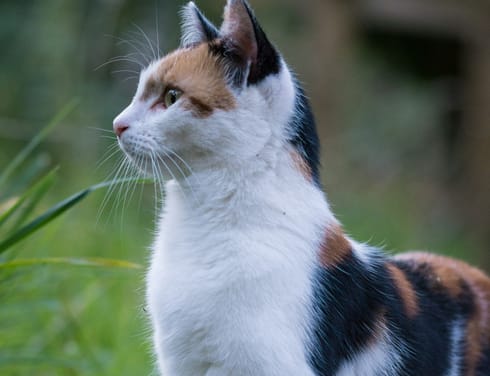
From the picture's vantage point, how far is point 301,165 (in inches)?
78.1

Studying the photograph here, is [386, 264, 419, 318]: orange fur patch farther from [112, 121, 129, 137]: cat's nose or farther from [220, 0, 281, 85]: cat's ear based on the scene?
[112, 121, 129, 137]: cat's nose

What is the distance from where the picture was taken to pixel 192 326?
73.8 inches

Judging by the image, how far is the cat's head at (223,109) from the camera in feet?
6.34

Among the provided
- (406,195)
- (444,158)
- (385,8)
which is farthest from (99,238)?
(444,158)

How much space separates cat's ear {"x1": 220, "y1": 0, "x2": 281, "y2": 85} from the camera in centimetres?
191

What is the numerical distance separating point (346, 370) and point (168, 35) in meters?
5.14

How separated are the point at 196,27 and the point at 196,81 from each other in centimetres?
20

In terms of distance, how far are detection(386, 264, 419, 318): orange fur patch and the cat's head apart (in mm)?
404

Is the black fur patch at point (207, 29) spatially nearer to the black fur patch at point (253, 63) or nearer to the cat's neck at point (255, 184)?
the black fur patch at point (253, 63)

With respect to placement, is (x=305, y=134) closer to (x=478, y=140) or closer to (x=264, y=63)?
(x=264, y=63)

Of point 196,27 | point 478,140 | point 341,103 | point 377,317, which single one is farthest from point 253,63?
point 341,103

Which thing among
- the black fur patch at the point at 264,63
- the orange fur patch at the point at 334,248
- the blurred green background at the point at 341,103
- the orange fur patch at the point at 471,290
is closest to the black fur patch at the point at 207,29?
the black fur patch at the point at 264,63

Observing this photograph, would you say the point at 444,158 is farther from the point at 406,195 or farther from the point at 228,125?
the point at 228,125

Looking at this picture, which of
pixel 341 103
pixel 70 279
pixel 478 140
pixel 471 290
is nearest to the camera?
pixel 471 290
